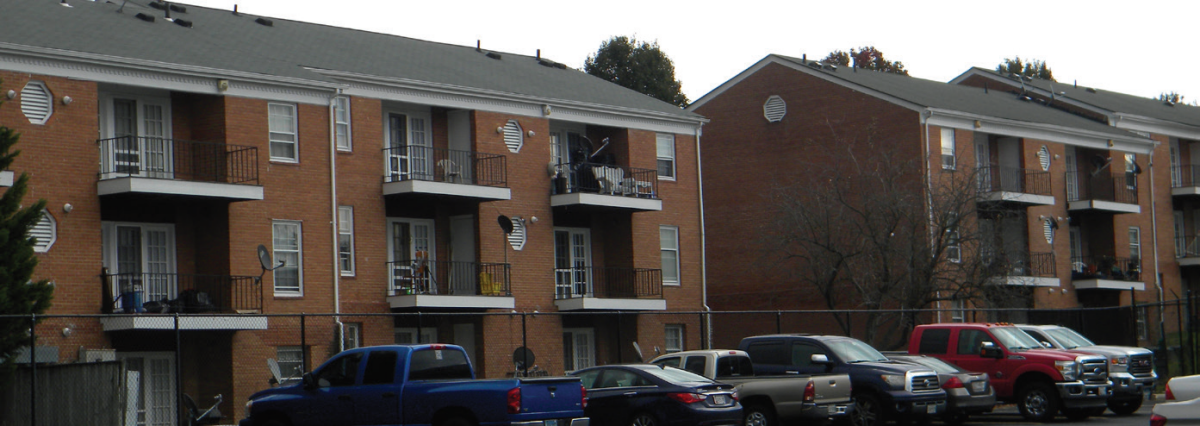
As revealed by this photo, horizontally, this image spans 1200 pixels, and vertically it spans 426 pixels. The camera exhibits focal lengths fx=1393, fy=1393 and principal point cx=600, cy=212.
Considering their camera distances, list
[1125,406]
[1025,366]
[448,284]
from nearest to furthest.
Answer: [1025,366], [1125,406], [448,284]

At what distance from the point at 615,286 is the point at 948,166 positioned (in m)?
12.7

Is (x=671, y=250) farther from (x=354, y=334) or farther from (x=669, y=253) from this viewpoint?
(x=354, y=334)

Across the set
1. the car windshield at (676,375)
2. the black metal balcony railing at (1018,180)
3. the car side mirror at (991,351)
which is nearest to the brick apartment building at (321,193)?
the car windshield at (676,375)

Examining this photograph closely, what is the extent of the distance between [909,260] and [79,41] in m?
21.1

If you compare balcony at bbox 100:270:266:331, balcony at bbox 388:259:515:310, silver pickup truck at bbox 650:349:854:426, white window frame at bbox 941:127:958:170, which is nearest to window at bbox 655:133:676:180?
balcony at bbox 388:259:515:310

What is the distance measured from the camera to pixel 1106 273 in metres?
49.3

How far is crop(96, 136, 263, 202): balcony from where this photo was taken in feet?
91.8

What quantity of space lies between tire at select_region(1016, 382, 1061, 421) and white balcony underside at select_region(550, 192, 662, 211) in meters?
14.0

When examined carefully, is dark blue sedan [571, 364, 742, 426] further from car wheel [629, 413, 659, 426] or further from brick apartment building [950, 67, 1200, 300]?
brick apartment building [950, 67, 1200, 300]

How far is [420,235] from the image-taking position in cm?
3478

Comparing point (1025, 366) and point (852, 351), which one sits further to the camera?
point (1025, 366)

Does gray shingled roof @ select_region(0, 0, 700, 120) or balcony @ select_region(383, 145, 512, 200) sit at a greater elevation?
gray shingled roof @ select_region(0, 0, 700, 120)

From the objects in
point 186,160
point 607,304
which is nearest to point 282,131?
point 186,160

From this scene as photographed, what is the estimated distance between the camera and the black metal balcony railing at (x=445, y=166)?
34062mm
